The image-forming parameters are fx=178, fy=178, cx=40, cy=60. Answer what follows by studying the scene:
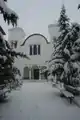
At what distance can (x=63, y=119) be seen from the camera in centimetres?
620

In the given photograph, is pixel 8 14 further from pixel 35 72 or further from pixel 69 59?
pixel 35 72

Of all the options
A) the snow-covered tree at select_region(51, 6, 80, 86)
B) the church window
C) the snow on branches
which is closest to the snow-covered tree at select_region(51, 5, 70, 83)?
the snow-covered tree at select_region(51, 6, 80, 86)

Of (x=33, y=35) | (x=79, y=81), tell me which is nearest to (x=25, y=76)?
(x=33, y=35)

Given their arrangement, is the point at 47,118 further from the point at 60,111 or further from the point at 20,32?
the point at 20,32

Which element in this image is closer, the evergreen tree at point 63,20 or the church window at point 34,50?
the evergreen tree at point 63,20

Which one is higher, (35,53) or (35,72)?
(35,53)

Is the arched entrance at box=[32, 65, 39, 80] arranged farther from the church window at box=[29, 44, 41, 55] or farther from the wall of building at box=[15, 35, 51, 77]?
the church window at box=[29, 44, 41, 55]

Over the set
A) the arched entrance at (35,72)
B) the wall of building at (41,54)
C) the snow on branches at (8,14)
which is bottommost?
the arched entrance at (35,72)

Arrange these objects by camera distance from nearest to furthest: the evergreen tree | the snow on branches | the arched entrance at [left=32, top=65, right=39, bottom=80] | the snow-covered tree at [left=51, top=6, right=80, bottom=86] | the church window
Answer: the snow on branches
the snow-covered tree at [left=51, top=6, right=80, bottom=86]
the evergreen tree
the church window
the arched entrance at [left=32, top=65, right=39, bottom=80]

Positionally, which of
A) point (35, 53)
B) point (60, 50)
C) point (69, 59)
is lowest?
point (69, 59)

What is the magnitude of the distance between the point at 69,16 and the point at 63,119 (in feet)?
36.8

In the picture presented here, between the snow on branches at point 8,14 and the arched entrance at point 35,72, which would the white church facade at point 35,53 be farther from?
the snow on branches at point 8,14

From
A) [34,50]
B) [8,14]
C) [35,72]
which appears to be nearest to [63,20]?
[8,14]

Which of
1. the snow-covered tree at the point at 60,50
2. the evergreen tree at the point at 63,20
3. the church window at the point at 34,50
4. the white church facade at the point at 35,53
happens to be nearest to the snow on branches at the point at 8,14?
the snow-covered tree at the point at 60,50
